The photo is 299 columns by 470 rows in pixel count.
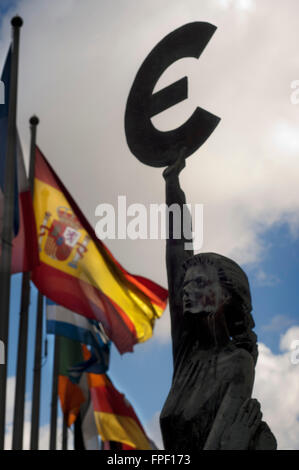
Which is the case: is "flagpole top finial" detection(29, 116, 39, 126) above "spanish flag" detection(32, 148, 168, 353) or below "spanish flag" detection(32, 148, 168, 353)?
above

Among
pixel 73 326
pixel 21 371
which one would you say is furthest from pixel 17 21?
pixel 21 371

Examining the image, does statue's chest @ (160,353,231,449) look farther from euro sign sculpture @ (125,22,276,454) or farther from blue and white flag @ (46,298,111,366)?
blue and white flag @ (46,298,111,366)

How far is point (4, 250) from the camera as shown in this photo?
34.3 ft

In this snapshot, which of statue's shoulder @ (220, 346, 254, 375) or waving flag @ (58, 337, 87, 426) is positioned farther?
waving flag @ (58, 337, 87, 426)

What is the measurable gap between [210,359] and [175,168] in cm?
143

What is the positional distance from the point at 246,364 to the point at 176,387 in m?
0.46

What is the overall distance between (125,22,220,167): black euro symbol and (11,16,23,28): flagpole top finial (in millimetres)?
8033

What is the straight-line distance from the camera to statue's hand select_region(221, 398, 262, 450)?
4047 millimetres

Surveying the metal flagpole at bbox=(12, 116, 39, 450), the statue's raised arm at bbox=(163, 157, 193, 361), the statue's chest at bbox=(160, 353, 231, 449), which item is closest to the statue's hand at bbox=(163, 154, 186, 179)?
the statue's raised arm at bbox=(163, 157, 193, 361)

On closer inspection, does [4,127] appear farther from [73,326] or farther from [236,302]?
[236,302]

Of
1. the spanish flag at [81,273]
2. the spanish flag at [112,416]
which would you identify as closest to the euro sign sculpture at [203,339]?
the spanish flag at [81,273]

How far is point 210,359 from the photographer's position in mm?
4520
